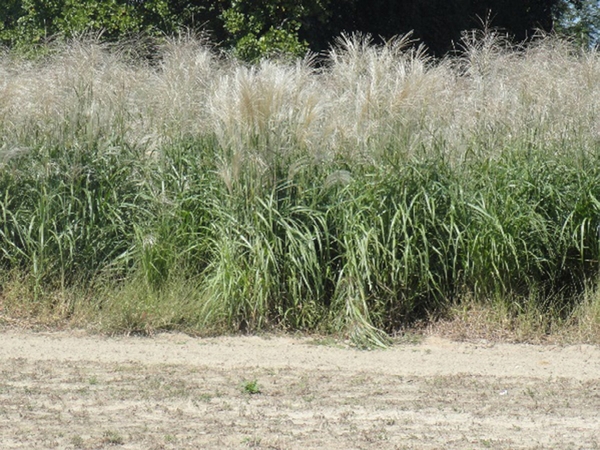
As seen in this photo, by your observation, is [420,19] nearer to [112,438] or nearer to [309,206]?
[309,206]

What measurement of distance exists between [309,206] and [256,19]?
9600 millimetres

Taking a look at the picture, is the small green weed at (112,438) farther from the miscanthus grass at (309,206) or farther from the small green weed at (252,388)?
the miscanthus grass at (309,206)

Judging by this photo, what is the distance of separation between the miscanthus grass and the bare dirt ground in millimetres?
443

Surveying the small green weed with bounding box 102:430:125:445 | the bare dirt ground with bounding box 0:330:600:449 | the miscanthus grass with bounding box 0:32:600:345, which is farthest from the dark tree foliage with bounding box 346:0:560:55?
the small green weed with bounding box 102:430:125:445

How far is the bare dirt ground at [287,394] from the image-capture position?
17.4 ft

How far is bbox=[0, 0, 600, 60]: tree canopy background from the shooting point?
17.3 metres

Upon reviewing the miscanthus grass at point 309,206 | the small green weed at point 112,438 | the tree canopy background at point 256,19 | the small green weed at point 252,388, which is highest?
the tree canopy background at point 256,19

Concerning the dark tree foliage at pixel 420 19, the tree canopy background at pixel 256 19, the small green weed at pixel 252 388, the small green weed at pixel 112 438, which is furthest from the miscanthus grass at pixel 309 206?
the dark tree foliage at pixel 420 19

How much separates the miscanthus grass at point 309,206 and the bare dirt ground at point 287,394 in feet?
1.45

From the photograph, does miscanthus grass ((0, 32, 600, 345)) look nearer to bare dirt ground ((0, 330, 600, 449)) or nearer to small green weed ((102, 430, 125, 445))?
bare dirt ground ((0, 330, 600, 449))

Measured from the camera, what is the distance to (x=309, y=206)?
8.56m

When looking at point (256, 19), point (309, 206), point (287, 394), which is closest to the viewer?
point (287, 394)

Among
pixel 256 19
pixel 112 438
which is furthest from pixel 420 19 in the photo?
pixel 112 438

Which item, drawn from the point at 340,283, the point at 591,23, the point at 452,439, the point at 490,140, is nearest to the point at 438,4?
the point at 591,23
